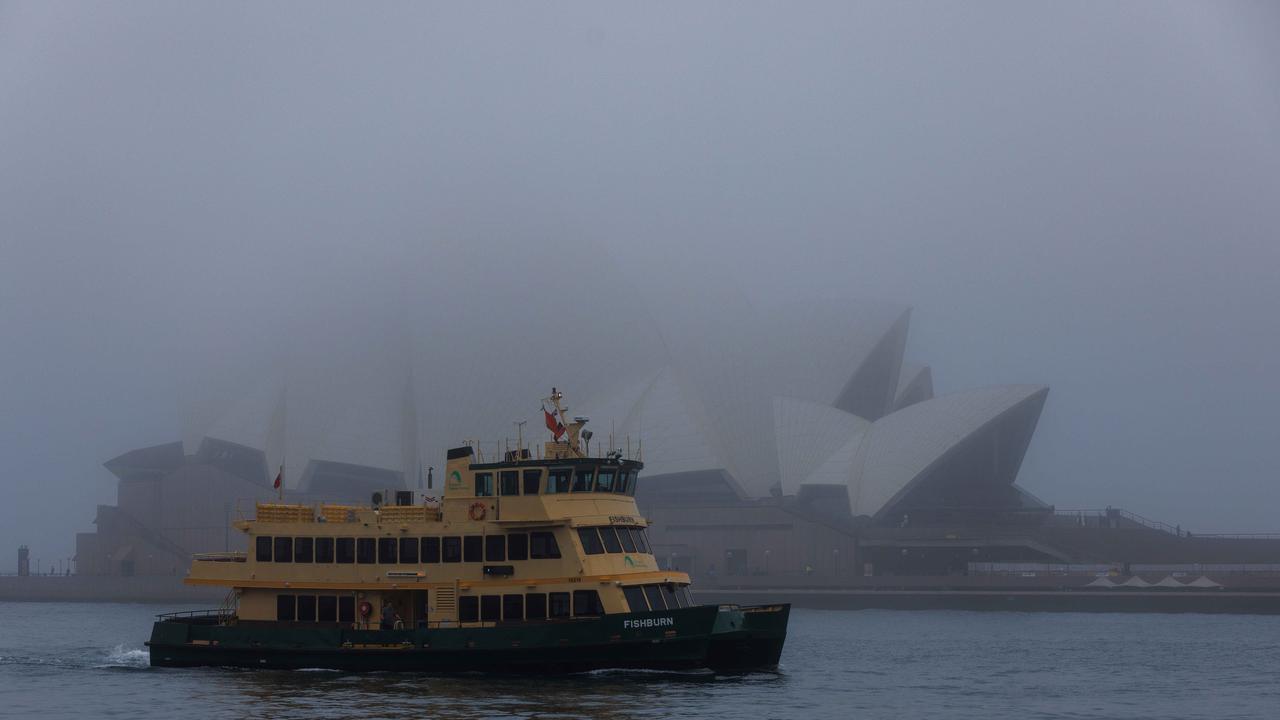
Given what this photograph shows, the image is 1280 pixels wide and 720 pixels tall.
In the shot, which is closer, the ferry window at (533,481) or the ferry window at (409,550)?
the ferry window at (533,481)

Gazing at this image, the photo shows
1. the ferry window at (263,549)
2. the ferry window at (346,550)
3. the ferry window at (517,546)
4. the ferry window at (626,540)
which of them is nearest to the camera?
the ferry window at (517,546)

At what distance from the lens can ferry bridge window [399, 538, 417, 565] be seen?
155ft

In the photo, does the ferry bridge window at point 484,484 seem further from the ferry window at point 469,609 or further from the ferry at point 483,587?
the ferry window at point 469,609

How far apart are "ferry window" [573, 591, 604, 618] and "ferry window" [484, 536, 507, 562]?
269 centimetres

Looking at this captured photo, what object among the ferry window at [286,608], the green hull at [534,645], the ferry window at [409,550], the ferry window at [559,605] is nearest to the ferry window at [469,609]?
the green hull at [534,645]

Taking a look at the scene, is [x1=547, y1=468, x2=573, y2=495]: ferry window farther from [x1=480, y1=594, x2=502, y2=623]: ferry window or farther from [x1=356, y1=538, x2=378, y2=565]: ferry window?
[x1=356, y1=538, x2=378, y2=565]: ferry window

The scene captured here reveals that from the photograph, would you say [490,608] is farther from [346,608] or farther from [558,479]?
[346,608]

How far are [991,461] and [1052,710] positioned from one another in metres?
78.4

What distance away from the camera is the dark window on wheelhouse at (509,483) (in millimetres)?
46781

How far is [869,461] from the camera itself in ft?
384

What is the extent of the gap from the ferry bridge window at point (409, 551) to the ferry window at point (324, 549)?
238 centimetres

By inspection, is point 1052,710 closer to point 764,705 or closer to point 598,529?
point 764,705

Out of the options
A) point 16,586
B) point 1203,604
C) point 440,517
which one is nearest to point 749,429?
point 1203,604

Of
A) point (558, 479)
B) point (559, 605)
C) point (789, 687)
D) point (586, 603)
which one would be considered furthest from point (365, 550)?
point (789, 687)
